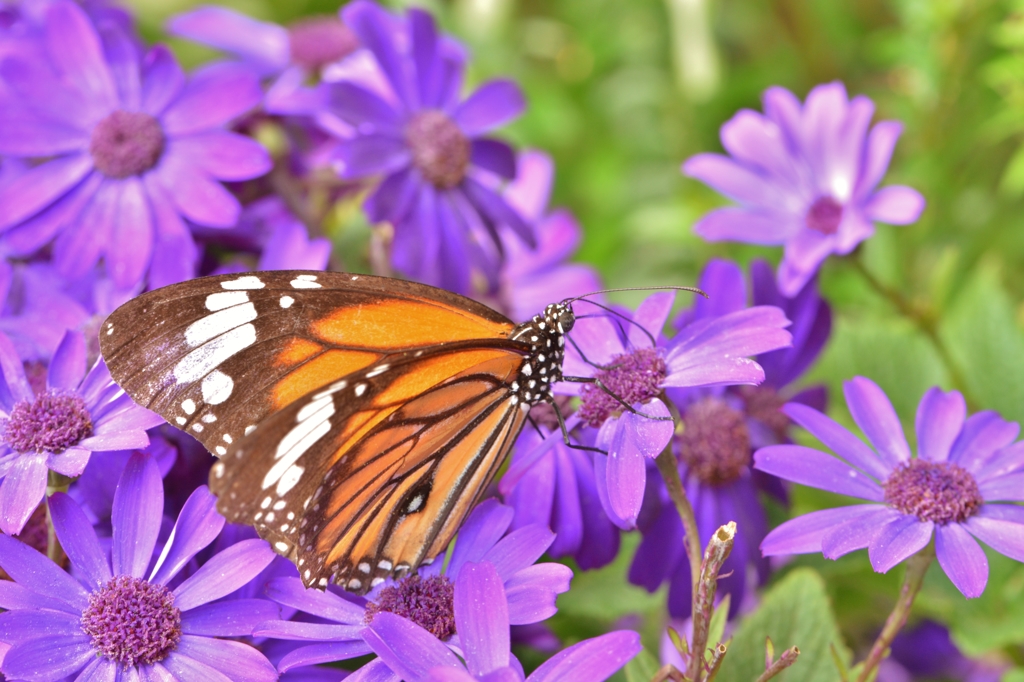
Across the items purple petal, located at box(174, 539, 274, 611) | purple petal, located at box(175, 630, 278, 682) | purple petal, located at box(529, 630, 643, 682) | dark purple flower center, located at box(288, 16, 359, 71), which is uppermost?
dark purple flower center, located at box(288, 16, 359, 71)

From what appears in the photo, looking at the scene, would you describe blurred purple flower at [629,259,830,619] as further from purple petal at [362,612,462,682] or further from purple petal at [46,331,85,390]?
purple petal at [46,331,85,390]

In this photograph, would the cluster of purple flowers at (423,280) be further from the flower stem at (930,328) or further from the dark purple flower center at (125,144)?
the flower stem at (930,328)

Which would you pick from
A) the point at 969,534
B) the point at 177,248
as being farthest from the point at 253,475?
the point at 969,534

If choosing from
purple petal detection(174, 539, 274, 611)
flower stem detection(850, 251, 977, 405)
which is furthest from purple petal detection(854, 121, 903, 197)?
purple petal detection(174, 539, 274, 611)

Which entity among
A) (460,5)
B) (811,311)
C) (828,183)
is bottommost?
(811,311)

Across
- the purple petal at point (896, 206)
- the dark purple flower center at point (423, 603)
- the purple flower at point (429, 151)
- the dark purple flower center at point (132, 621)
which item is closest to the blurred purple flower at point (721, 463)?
the purple petal at point (896, 206)

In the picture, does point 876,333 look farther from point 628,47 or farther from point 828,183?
point 628,47
